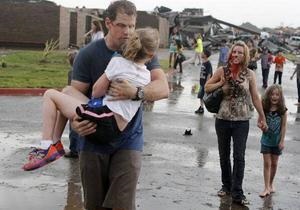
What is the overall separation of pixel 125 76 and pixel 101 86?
0.17 metres

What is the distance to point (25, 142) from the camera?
950cm

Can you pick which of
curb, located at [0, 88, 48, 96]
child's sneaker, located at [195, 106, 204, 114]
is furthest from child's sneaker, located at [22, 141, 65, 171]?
curb, located at [0, 88, 48, 96]

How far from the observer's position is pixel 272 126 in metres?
7.00

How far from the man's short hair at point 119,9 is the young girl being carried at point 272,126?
343cm

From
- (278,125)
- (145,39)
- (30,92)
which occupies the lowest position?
(30,92)

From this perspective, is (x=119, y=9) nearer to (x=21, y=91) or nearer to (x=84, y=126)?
(x=84, y=126)

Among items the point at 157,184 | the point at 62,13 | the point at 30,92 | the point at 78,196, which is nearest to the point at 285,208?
the point at 157,184

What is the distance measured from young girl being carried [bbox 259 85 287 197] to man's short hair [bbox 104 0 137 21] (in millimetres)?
3425

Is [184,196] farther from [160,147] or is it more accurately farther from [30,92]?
[30,92]

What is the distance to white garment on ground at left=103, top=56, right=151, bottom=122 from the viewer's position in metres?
3.79

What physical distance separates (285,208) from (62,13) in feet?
101

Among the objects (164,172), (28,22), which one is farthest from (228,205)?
(28,22)

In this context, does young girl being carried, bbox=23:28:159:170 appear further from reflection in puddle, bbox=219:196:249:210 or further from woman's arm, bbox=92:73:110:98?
reflection in puddle, bbox=219:196:249:210

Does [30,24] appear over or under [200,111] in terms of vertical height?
over
